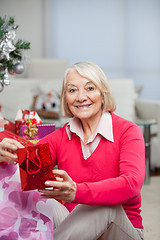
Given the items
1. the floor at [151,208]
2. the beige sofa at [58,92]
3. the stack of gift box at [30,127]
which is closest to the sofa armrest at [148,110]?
the beige sofa at [58,92]

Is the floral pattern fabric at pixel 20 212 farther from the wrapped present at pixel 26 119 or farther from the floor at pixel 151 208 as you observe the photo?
the floor at pixel 151 208

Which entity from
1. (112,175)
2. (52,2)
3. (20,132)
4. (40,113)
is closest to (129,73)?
(52,2)

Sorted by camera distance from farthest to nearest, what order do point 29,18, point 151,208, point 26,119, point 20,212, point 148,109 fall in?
point 29,18 → point 148,109 → point 151,208 → point 26,119 → point 20,212

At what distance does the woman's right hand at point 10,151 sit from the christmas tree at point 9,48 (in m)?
0.54

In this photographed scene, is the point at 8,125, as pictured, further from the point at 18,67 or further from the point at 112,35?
the point at 112,35

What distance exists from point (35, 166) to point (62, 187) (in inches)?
3.7

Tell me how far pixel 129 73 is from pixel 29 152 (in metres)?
4.40

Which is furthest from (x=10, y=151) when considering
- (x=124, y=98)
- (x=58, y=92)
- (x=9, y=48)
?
(x=124, y=98)

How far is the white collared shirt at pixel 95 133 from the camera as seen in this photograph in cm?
127

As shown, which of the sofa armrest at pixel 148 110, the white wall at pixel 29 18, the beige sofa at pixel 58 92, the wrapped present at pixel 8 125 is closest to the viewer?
the wrapped present at pixel 8 125

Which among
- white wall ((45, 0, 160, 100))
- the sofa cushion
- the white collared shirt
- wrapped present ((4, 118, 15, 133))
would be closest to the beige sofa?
the sofa cushion

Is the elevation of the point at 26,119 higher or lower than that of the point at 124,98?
higher

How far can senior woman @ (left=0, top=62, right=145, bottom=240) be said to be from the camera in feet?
3.43

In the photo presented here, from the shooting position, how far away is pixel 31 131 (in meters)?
1.61
